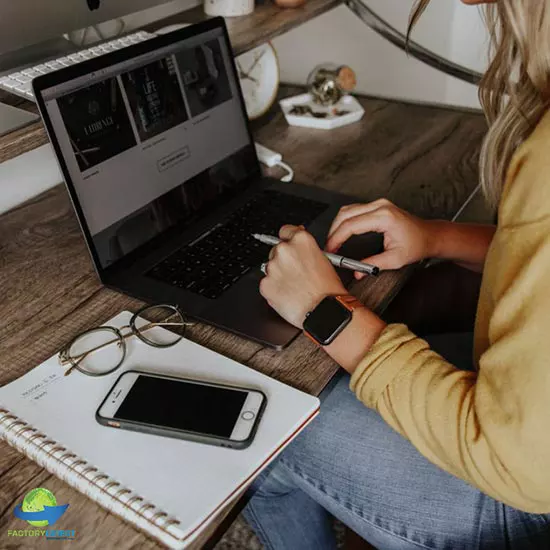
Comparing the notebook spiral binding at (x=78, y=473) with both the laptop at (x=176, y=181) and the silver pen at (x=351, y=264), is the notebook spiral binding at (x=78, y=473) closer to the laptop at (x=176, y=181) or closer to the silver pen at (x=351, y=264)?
the laptop at (x=176, y=181)

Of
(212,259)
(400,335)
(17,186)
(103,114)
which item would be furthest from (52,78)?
(400,335)

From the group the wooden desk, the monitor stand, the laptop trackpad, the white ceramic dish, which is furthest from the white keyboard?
the white ceramic dish

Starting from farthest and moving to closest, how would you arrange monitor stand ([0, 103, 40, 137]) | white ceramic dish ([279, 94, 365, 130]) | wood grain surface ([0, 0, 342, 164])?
white ceramic dish ([279, 94, 365, 130]), wood grain surface ([0, 0, 342, 164]), monitor stand ([0, 103, 40, 137])

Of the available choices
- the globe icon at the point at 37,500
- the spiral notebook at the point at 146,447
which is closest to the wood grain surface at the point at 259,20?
the spiral notebook at the point at 146,447

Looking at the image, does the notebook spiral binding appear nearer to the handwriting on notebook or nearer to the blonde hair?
the handwriting on notebook

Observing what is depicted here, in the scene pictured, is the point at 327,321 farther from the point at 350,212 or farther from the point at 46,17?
the point at 46,17

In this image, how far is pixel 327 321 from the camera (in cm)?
74

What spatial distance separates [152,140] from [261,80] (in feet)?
1.87

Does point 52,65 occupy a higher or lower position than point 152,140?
higher

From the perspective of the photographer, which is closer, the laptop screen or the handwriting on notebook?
the handwriting on notebook

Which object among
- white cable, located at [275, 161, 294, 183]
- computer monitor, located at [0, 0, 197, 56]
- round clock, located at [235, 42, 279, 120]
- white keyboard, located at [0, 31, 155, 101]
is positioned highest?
computer monitor, located at [0, 0, 197, 56]

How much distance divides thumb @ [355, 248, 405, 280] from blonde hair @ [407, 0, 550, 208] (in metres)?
0.15

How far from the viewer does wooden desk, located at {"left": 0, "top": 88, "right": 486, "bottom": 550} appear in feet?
2.02

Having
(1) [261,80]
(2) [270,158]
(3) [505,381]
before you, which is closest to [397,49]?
(1) [261,80]
